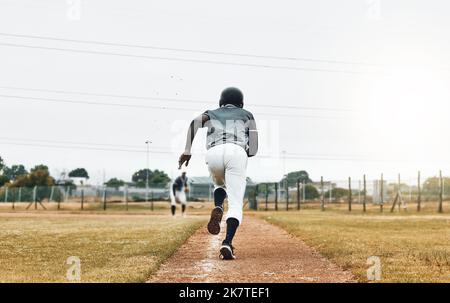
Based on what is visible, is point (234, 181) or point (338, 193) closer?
point (234, 181)

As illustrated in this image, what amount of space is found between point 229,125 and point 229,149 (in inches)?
12.2

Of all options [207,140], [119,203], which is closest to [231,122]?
[207,140]

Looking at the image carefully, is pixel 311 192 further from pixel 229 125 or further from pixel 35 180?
Answer: pixel 229 125

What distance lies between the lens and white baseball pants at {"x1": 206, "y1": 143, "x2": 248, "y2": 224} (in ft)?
22.3

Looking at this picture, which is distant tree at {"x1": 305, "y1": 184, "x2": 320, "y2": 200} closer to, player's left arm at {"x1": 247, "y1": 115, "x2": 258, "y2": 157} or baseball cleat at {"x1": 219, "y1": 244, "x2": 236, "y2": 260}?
baseball cleat at {"x1": 219, "y1": 244, "x2": 236, "y2": 260}

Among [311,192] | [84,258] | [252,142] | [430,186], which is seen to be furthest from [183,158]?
[311,192]

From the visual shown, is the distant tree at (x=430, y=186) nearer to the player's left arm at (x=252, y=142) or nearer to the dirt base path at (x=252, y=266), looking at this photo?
the dirt base path at (x=252, y=266)

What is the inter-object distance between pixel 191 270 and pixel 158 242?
347cm

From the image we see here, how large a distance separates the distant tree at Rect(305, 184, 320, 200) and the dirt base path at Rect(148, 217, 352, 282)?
4178cm

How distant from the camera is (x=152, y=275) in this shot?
5.98m

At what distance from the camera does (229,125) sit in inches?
272

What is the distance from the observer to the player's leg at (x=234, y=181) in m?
6.79

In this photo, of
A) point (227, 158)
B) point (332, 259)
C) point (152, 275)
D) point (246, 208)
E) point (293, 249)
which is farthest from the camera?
point (246, 208)
